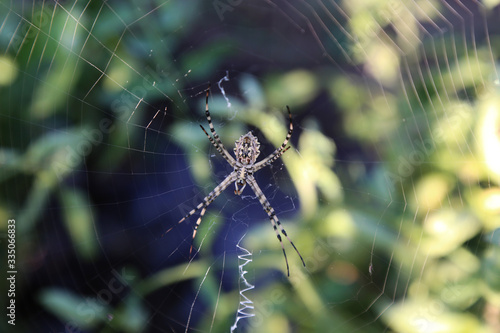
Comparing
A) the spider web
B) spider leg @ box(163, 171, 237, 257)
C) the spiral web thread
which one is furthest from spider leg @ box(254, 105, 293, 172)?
the spiral web thread

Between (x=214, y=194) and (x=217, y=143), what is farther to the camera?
(x=214, y=194)

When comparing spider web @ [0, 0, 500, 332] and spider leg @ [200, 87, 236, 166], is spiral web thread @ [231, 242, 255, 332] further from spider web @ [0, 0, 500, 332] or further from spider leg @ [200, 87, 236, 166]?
spider leg @ [200, 87, 236, 166]

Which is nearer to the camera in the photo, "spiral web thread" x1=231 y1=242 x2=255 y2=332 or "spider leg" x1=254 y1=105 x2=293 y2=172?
"spiral web thread" x1=231 y1=242 x2=255 y2=332

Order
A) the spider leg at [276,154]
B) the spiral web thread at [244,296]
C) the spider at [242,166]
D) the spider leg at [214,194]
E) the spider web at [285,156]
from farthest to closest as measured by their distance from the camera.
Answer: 1. the spider leg at [214,194]
2. the spider at [242,166]
3. the spider leg at [276,154]
4. the spiral web thread at [244,296]
5. the spider web at [285,156]

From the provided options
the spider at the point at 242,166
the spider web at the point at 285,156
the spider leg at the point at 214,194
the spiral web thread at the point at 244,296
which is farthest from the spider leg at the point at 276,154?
the spiral web thread at the point at 244,296

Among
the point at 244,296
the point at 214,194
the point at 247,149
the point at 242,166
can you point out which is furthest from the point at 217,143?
the point at 244,296

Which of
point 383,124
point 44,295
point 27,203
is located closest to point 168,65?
point 27,203

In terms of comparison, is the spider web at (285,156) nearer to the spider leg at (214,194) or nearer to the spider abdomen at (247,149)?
the spider abdomen at (247,149)

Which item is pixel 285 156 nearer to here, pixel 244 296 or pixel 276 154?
pixel 276 154
